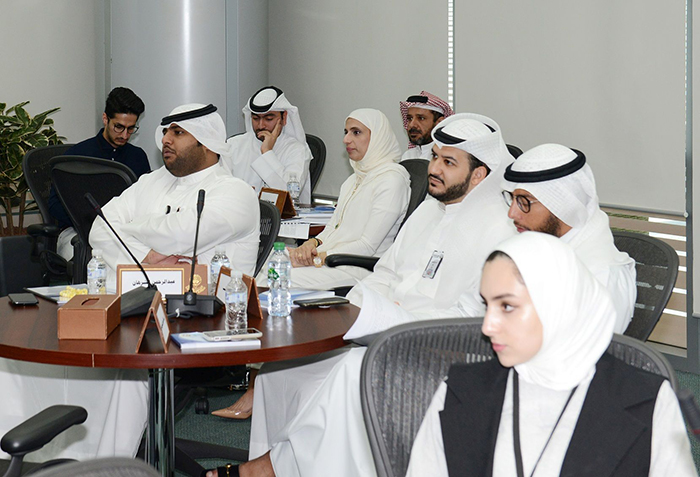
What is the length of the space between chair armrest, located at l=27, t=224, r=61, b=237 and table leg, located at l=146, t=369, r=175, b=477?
2.41m

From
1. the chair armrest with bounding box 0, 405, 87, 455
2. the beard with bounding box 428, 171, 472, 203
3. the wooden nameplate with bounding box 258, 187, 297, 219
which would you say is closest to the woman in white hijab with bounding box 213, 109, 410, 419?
the wooden nameplate with bounding box 258, 187, 297, 219

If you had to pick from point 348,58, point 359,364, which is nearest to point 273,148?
point 348,58

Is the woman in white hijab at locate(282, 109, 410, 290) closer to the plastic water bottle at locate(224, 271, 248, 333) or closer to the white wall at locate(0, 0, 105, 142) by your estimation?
the plastic water bottle at locate(224, 271, 248, 333)

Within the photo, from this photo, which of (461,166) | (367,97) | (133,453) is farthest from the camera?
(367,97)

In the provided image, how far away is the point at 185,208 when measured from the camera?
11.5 ft

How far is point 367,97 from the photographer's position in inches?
264

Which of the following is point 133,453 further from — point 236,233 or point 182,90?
point 182,90

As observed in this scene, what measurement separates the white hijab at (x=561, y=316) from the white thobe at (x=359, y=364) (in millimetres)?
944

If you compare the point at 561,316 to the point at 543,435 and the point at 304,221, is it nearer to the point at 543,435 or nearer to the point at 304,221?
the point at 543,435

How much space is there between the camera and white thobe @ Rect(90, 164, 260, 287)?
3387mm

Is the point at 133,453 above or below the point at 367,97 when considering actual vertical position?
below

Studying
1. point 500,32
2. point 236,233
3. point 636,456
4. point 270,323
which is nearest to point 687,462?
point 636,456

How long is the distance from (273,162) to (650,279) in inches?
147

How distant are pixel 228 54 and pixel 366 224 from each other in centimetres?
308
